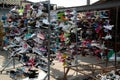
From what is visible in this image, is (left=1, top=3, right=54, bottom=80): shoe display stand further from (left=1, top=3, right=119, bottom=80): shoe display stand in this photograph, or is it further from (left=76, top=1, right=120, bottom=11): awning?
(left=76, top=1, right=120, bottom=11): awning

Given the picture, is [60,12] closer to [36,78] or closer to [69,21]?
[69,21]

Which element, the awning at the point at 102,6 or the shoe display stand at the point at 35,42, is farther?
the awning at the point at 102,6

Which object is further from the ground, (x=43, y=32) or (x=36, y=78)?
(x=43, y=32)

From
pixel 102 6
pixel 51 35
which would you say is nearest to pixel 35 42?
pixel 51 35

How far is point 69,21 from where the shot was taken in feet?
23.4

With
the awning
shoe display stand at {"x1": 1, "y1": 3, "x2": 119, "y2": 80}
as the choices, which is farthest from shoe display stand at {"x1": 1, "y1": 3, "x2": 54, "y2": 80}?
the awning

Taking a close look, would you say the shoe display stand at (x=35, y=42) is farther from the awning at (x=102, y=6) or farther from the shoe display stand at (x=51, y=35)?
the awning at (x=102, y=6)

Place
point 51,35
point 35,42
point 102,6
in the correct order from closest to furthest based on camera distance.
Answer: point 35,42 → point 51,35 → point 102,6

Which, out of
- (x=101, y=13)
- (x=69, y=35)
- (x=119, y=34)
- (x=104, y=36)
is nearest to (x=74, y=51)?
(x=69, y=35)

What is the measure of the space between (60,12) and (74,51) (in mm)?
1295

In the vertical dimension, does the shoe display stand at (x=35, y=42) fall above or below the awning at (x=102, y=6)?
below

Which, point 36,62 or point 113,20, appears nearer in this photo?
point 36,62

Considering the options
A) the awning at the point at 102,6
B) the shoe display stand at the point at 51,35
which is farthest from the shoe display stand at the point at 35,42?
the awning at the point at 102,6

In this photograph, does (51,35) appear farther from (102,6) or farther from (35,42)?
(102,6)
